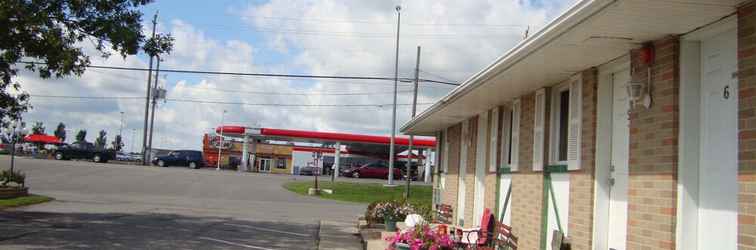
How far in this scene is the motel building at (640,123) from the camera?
197 inches

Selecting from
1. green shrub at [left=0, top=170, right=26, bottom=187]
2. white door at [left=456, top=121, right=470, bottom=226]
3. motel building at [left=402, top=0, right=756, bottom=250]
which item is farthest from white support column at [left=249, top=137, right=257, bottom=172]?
motel building at [left=402, top=0, right=756, bottom=250]

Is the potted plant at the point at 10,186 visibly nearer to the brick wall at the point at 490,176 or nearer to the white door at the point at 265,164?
the brick wall at the point at 490,176

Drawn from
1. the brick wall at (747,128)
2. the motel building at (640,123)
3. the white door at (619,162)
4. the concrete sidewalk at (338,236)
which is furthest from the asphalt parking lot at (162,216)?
the brick wall at (747,128)

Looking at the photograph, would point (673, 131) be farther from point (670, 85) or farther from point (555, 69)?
point (555, 69)

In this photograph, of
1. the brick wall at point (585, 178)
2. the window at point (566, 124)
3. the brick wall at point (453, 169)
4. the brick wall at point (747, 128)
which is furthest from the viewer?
the brick wall at point (453, 169)

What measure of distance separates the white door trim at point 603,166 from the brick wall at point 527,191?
70.4 inches

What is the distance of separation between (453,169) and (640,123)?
10.8m

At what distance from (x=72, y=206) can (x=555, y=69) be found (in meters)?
17.5

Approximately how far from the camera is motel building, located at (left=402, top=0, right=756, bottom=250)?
5000 millimetres

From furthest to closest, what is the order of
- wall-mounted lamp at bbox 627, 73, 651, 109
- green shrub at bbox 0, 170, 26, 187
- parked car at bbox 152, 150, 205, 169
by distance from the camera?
parked car at bbox 152, 150, 205, 169 → green shrub at bbox 0, 170, 26, 187 → wall-mounted lamp at bbox 627, 73, 651, 109

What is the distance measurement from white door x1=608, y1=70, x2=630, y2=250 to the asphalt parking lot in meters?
7.99

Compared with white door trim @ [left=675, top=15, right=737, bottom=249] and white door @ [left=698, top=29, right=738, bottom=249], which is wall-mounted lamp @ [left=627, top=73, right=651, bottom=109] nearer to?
white door trim @ [left=675, top=15, right=737, bottom=249]

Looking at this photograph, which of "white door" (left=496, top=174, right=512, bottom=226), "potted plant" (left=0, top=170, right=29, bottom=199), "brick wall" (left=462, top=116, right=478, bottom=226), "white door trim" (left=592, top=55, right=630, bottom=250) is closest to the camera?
"white door trim" (left=592, top=55, right=630, bottom=250)

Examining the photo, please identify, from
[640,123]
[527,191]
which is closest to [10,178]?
[527,191]
